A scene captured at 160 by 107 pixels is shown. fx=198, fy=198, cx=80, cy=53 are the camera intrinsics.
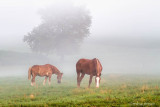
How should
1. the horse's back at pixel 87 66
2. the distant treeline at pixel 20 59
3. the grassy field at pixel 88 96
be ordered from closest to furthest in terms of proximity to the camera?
1. the grassy field at pixel 88 96
2. the horse's back at pixel 87 66
3. the distant treeline at pixel 20 59

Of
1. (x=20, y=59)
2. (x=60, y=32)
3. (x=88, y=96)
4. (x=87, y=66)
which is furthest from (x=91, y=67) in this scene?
(x=20, y=59)

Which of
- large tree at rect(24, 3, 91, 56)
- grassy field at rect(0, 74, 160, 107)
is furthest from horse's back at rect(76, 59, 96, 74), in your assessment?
large tree at rect(24, 3, 91, 56)

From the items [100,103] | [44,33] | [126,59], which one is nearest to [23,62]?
[44,33]

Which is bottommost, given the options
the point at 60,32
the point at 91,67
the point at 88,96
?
the point at 88,96

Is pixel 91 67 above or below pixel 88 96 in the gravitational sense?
above

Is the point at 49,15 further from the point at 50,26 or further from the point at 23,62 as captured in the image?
the point at 23,62

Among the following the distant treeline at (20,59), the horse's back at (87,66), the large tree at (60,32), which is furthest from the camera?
the distant treeline at (20,59)

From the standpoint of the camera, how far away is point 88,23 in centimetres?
5516

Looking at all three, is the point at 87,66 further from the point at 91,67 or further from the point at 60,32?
the point at 60,32

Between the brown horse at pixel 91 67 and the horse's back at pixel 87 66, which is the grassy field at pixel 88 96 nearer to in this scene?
the brown horse at pixel 91 67

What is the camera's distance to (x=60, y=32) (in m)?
53.2

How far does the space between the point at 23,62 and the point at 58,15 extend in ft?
60.2

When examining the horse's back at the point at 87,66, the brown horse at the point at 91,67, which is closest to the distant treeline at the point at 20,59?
the horse's back at the point at 87,66

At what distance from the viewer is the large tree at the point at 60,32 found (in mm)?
52094
